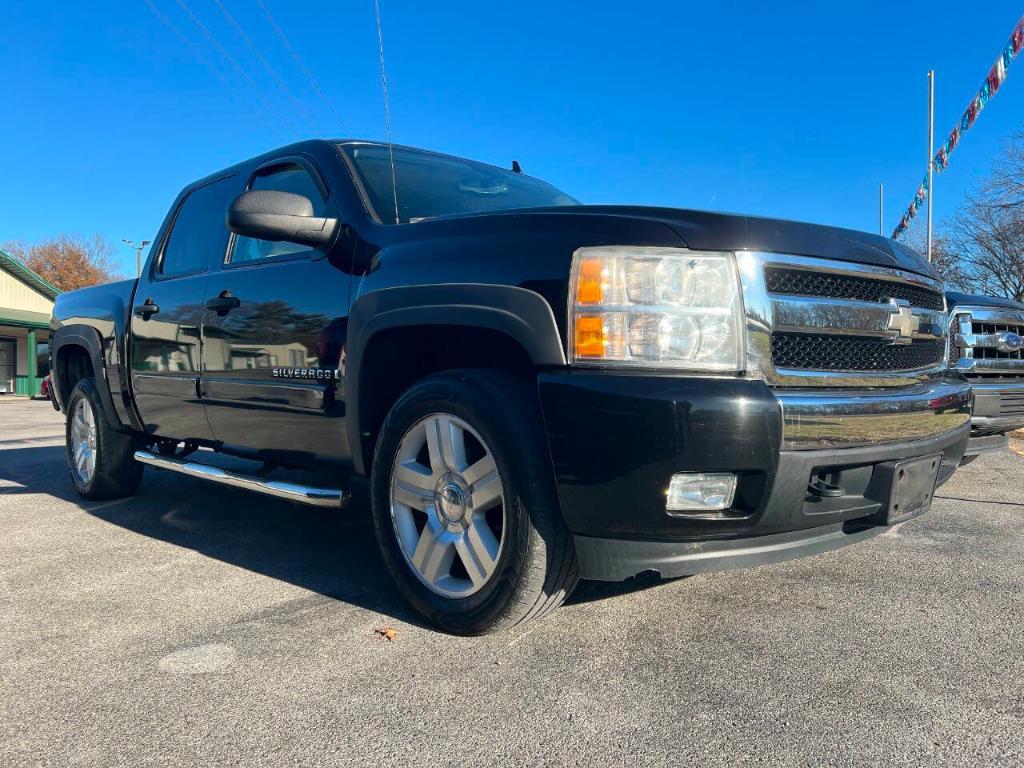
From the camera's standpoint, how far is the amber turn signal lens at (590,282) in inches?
90.3

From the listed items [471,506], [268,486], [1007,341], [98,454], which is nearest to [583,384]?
[471,506]

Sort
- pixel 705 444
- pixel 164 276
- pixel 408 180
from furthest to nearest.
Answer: pixel 164 276, pixel 408 180, pixel 705 444

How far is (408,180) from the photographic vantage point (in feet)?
11.7

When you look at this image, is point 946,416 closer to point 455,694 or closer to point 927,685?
point 927,685

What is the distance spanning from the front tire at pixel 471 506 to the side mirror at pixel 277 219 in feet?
2.73

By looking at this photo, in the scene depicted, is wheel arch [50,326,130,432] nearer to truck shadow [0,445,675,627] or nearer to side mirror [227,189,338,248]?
truck shadow [0,445,675,627]

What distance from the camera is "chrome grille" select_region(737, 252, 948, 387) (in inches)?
91.4

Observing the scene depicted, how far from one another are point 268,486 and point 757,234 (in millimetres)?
2175

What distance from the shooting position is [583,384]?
223 cm

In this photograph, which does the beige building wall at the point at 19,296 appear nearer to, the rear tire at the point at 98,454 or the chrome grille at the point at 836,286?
the rear tire at the point at 98,454

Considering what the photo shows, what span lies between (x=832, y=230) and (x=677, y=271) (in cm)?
67

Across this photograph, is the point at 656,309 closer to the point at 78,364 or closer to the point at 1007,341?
the point at 1007,341

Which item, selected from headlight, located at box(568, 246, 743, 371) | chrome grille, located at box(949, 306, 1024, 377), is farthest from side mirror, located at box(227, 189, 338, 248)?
chrome grille, located at box(949, 306, 1024, 377)

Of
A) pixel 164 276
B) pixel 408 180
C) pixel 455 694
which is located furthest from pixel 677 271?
pixel 164 276
